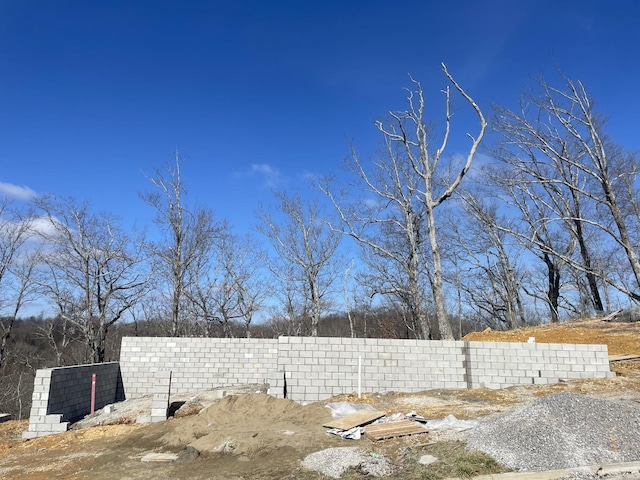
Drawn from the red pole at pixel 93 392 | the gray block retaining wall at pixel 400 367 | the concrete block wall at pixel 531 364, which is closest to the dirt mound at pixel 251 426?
the gray block retaining wall at pixel 400 367

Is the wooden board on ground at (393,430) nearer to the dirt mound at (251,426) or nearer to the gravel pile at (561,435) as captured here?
the dirt mound at (251,426)

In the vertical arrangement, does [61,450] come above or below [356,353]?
below

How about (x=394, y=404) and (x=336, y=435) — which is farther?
(x=394, y=404)

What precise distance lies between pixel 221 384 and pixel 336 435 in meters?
7.66

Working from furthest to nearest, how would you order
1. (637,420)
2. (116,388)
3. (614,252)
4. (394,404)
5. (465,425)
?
(614,252)
(116,388)
(394,404)
(465,425)
(637,420)

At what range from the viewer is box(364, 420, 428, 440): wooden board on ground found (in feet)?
25.3

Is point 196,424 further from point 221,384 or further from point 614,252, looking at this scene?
point 614,252

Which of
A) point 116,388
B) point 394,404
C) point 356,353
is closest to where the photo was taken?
point 394,404

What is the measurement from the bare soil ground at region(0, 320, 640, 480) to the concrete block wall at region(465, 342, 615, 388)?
1.55 feet

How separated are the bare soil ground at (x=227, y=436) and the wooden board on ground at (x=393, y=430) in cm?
20

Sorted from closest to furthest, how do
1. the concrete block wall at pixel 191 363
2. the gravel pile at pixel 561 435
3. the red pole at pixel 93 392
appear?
the gravel pile at pixel 561 435
the red pole at pixel 93 392
the concrete block wall at pixel 191 363

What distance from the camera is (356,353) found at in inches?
481

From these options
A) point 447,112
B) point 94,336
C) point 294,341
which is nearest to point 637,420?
point 294,341

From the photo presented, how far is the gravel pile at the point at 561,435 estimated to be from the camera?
5.91 meters
